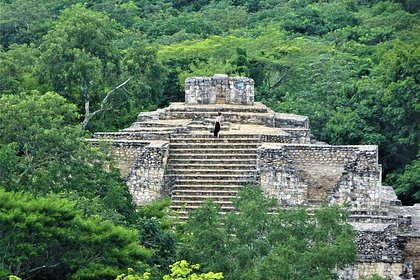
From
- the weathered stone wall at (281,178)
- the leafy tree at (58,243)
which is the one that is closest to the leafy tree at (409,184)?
the weathered stone wall at (281,178)

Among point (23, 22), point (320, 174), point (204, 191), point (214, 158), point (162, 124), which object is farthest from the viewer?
point (23, 22)

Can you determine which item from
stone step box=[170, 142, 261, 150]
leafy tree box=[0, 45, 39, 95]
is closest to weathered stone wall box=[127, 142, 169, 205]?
stone step box=[170, 142, 261, 150]

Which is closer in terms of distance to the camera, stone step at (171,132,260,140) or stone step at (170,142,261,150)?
stone step at (170,142,261,150)

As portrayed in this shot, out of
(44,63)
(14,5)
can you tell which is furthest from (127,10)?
(44,63)

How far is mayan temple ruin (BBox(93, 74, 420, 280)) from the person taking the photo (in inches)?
1490

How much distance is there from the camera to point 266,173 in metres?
39.4

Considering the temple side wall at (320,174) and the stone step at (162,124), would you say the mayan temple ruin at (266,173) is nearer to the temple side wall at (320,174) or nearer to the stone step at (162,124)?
the temple side wall at (320,174)

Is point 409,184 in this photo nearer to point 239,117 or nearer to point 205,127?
point 239,117

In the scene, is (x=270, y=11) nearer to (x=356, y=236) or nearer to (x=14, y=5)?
(x=14, y=5)

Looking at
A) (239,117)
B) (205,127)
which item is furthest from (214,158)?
(239,117)

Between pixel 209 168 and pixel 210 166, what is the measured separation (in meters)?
0.06

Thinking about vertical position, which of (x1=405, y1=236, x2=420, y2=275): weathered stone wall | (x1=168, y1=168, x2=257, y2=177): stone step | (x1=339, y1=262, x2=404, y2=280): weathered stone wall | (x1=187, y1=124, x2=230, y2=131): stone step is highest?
(x1=187, y1=124, x2=230, y2=131): stone step

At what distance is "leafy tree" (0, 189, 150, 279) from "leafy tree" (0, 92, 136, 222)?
5.15 ft

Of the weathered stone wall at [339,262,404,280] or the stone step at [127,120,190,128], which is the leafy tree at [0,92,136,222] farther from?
the stone step at [127,120,190,128]
